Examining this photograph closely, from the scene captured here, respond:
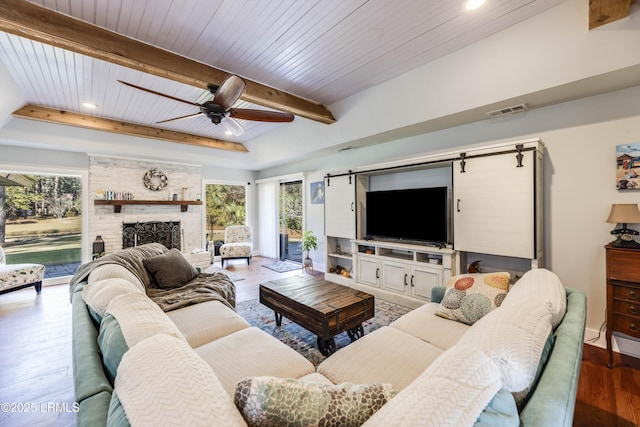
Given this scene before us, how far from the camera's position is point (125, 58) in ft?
7.82

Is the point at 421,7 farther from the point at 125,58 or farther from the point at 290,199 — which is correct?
the point at 290,199

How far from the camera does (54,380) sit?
2.12 metres

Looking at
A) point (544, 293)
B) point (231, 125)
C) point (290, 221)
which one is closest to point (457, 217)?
point (544, 293)

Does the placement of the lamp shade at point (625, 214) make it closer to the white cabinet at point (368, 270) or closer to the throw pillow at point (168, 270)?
the white cabinet at point (368, 270)

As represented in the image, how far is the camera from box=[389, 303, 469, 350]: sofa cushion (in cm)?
181

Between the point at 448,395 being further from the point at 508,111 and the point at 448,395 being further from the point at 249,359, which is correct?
the point at 508,111

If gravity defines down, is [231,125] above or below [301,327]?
above

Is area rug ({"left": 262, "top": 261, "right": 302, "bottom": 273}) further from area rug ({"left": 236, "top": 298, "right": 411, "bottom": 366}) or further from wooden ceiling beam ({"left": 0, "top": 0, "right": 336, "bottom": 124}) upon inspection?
wooden ceiling beam ({"left": 0, "top": 0, "right": 336, "bottom": 124})

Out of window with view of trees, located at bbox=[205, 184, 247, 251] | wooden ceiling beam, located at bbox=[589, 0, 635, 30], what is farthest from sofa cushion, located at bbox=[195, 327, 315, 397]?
window with view of trees, located at bbox=[205, 184, 247, 251]

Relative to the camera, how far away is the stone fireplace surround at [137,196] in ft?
16.9

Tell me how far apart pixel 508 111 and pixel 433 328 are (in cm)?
255

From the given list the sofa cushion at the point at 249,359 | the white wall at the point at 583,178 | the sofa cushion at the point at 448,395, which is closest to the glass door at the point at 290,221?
the white wall at the point at 583,178

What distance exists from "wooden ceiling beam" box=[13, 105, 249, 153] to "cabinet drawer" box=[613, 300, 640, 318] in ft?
21.4

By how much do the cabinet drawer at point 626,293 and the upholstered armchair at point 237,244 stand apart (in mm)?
5685
